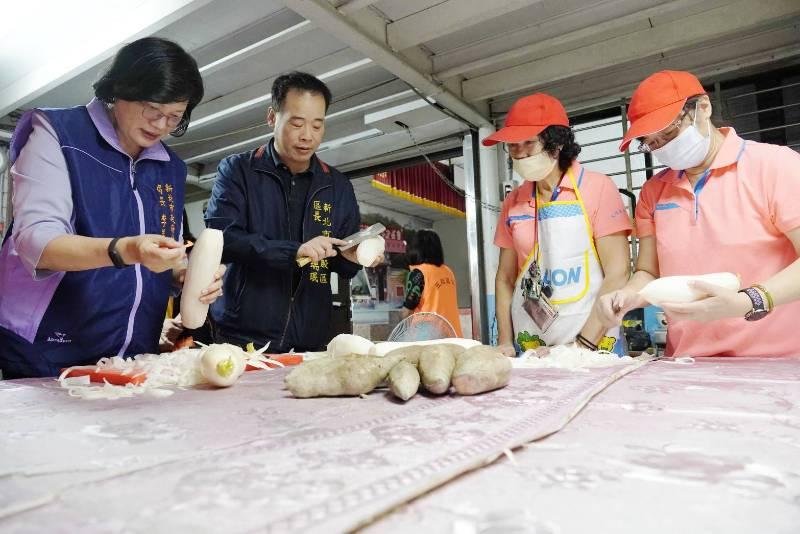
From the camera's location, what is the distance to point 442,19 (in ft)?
9.84

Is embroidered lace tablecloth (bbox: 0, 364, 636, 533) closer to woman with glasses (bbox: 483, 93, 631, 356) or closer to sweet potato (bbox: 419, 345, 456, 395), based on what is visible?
sweet potato (bbox: 419, 345, 456, 395)

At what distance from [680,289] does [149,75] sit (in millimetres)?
1669

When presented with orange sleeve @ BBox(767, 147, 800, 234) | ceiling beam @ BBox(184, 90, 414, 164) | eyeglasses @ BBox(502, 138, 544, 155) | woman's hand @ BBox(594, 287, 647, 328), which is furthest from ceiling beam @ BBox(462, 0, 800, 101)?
woman's hand @ BBox(594, 287, 647, 328)

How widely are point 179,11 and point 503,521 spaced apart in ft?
10.4

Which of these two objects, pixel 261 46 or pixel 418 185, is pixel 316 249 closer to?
pixel 261 46

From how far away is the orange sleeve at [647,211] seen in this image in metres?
2.00

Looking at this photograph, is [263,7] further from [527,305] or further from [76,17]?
[527,305]

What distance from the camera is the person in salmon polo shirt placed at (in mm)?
1684

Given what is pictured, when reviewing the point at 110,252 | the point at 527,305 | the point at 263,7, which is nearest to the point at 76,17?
the point at 263,7

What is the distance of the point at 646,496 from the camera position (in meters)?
0.51

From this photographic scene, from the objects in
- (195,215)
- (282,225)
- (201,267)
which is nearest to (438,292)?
(282,225)

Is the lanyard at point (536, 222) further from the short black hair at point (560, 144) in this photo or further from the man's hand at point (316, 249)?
the man's hand at point (316, 249)

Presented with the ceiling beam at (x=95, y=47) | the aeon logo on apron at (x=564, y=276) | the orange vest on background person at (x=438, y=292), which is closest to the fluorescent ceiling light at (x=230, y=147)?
the ceiling beam at (x=95, y=47)

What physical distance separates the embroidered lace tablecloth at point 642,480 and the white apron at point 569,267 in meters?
1.35
